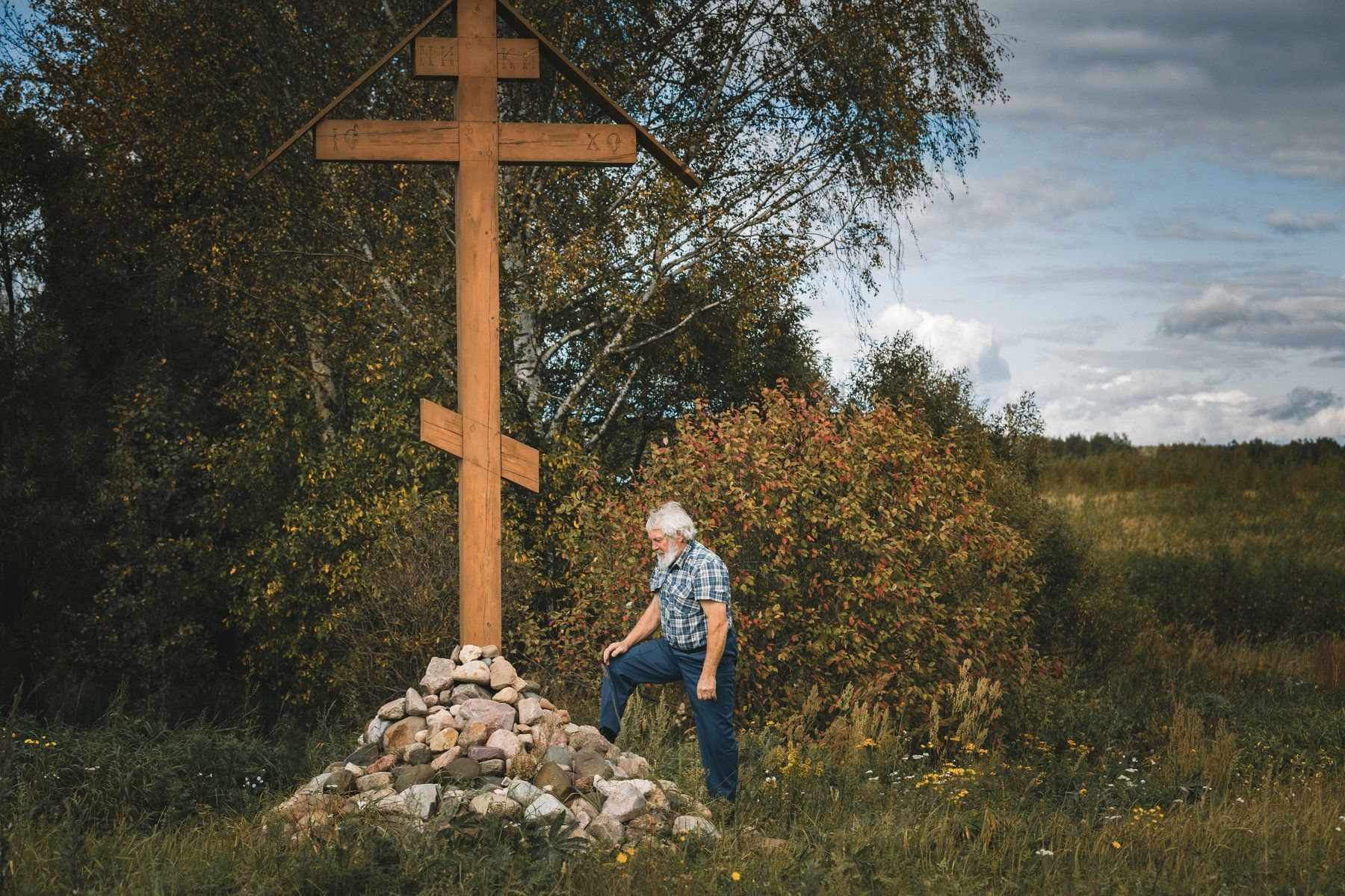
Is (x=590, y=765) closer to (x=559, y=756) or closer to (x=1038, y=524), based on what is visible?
(x=559, y=756)

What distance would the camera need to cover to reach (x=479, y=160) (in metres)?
5.98

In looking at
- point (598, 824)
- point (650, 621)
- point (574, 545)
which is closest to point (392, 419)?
point (574, 545)

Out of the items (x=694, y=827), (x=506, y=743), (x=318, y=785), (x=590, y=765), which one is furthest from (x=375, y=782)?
(x=694, y=827)

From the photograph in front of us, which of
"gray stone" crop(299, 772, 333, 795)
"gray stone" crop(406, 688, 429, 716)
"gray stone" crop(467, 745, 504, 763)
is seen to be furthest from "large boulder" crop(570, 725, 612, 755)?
"gray stone" crop(299, 772, 333, 795)

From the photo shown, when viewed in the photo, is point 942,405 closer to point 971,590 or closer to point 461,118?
point 971,590

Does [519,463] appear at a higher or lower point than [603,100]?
lower

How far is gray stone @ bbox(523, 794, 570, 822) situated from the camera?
4633mm

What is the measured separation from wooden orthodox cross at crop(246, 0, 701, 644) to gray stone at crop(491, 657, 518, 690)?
193mm

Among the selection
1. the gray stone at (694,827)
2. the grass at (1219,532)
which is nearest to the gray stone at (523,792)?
the gray stone at (694,827)

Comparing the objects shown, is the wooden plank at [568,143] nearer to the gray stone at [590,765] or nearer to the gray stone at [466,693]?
the gray stone at [466,693]

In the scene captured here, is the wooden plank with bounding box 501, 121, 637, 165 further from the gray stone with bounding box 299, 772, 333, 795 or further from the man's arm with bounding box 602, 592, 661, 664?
the gray stone with bounding box 299, 772, 333, 795

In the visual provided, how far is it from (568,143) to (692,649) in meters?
2.89

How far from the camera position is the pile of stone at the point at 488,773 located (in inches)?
186

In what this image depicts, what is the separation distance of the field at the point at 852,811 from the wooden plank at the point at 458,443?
6.15 feet
